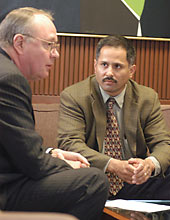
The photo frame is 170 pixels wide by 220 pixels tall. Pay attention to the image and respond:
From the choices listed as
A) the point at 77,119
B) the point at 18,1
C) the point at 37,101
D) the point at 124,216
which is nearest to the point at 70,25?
the point at 18,1

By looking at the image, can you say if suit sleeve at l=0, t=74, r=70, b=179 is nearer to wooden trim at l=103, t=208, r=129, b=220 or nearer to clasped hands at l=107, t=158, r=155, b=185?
wooden trim at l=103, t=208, r=129, b=220

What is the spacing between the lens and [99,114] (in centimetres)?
308

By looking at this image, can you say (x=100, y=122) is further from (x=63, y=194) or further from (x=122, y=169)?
(x=63, y=194)

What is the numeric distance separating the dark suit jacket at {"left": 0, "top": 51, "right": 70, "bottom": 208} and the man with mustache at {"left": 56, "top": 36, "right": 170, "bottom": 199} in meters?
1.06

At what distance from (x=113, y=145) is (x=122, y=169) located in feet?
1.16

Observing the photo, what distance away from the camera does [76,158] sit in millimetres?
2271

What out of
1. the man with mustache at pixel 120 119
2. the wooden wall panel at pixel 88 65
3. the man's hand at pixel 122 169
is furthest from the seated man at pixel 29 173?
the wooden wall panel at pixel 88 65

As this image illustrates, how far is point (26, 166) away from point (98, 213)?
43 centimetres

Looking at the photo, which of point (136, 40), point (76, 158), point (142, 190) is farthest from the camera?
point (136, 40)

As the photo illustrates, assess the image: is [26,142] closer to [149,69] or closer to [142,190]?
[142,190]

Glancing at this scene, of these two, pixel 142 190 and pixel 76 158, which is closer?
pixel 76 158

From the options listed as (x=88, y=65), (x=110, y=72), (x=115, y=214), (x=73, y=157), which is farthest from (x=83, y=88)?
(x=115, y=214)

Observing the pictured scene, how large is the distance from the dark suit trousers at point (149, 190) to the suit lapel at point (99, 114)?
1.21 ft

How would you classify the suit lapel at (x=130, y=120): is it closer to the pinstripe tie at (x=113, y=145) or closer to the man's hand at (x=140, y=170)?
the pinstripe tie at (x=113, y=145)
